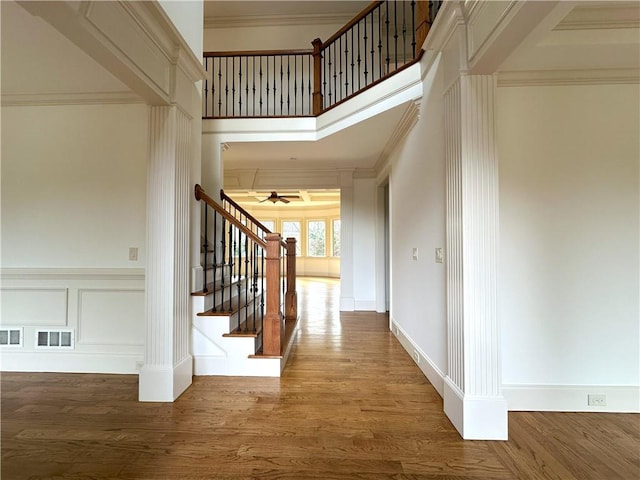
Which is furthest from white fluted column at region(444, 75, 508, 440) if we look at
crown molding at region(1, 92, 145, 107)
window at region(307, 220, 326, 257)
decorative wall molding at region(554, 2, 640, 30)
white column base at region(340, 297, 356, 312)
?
window at region(307, 220, 326, 257)

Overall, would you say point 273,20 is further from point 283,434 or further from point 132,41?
point 283,434

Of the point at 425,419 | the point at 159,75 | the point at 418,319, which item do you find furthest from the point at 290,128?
the point at 425,419

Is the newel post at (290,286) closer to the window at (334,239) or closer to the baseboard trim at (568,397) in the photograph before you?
the baseboard trim at (568,397)

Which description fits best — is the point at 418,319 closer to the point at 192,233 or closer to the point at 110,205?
the point at 192,233

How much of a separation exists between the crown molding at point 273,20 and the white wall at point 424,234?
315cm

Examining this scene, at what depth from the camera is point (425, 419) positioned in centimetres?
201

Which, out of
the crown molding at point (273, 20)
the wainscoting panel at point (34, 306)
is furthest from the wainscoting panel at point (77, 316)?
the crown molding at point (273, 20)

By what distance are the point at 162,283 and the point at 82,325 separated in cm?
115

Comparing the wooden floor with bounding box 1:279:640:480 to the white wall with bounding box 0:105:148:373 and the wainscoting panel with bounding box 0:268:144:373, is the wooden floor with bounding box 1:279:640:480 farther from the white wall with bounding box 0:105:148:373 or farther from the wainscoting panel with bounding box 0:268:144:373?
the white wall with bounding box 0:105:148:373

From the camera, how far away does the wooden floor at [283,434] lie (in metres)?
1.57

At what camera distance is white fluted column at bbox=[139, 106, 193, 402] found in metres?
2.25

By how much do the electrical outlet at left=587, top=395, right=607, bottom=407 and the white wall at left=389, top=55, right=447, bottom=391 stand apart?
990 mm

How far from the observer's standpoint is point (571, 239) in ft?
6.91

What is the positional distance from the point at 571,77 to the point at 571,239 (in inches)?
45.5
